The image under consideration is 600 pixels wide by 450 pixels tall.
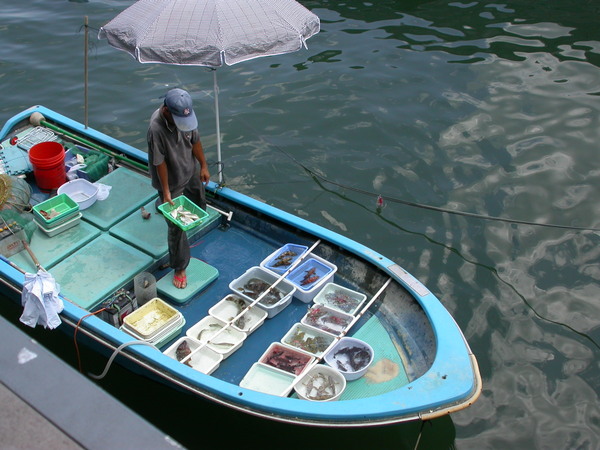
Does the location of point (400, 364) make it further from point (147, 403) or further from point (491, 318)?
point (147, 403)

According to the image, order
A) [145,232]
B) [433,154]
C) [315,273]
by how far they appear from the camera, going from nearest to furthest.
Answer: [315,273] < [145,232] < [433,154]

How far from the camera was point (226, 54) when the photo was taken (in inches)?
237

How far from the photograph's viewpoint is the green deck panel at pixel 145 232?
681 centimetres

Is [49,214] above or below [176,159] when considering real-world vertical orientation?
below

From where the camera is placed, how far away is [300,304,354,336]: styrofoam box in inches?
243

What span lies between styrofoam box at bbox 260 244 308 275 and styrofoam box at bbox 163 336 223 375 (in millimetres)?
1251

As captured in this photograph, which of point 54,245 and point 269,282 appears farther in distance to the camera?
point 54,245

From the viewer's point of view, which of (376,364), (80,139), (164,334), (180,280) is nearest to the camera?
(376,364)

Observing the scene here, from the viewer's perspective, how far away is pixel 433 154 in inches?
381

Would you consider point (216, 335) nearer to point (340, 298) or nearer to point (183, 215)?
point (183, 215)

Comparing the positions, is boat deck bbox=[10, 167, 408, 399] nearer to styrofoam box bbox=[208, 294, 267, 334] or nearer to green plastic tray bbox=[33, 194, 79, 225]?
styrofoam box bbox=[208, 294, 267, 334]

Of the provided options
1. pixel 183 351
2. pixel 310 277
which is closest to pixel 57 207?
pixel 183 351

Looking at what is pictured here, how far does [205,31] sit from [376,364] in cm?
388

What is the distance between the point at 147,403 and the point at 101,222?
2.30m
